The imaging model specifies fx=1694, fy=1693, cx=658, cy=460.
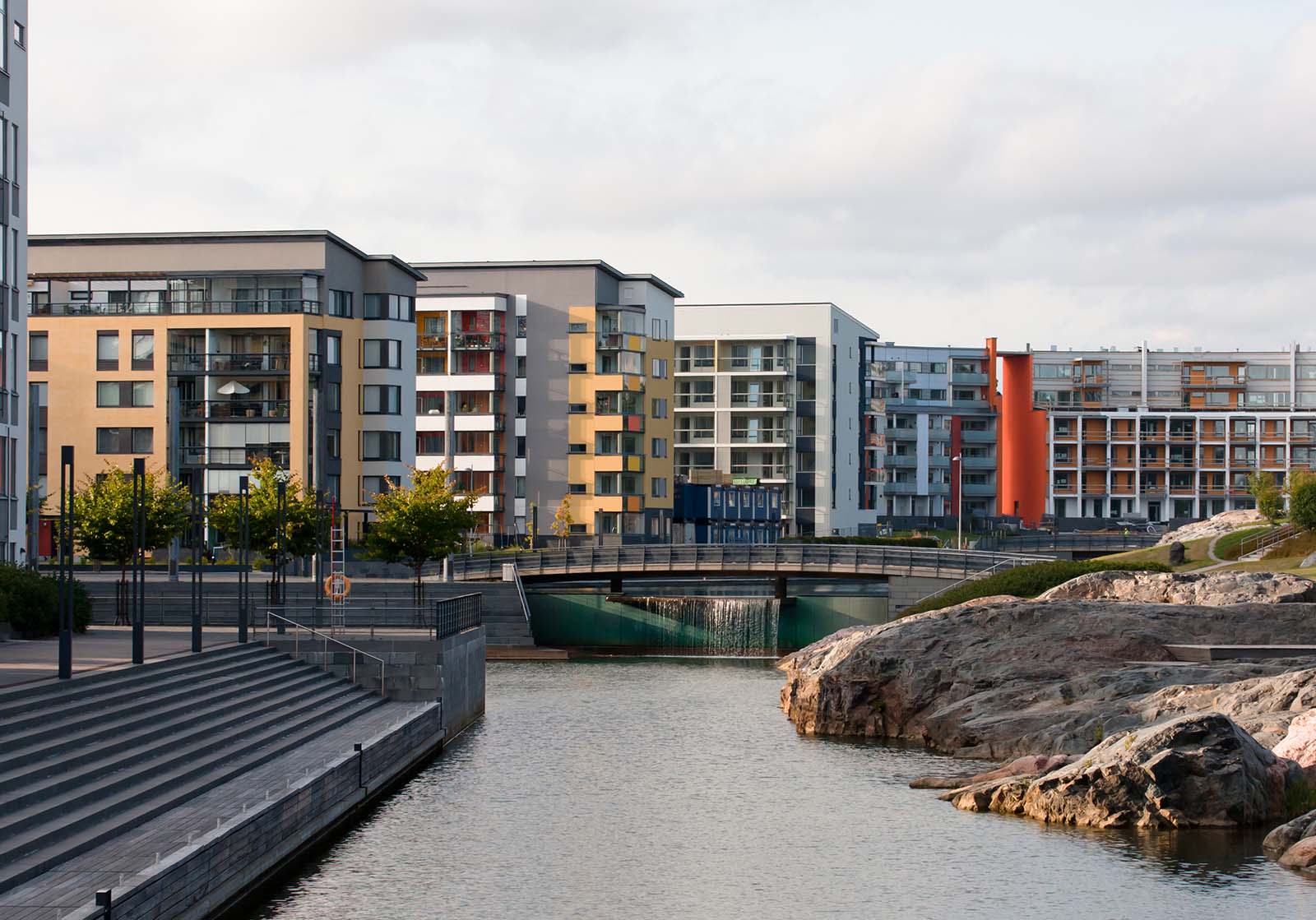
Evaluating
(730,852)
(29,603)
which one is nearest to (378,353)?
(29,603)

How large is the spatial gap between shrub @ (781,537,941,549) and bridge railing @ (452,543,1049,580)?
3067 centimetres

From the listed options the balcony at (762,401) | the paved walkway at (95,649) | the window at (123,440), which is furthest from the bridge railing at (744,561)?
the balcony at (762,401)

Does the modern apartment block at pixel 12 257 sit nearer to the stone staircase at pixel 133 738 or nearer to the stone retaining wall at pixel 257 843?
the stone staircase at pixel 133 738

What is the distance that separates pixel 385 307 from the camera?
308 feet

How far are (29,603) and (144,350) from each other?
158ft

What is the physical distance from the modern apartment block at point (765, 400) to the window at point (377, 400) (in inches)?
1590

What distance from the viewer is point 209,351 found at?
87.9 m

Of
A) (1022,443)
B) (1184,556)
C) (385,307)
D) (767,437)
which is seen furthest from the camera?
(1022,443)

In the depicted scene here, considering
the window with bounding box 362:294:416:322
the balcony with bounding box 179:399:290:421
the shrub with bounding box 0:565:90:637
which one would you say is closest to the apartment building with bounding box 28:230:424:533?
the balcony with bounding box 179:399:290:421

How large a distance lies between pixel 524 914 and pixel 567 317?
289 ft

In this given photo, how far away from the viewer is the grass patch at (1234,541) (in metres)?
86.2

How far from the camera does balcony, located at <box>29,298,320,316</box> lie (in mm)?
88062

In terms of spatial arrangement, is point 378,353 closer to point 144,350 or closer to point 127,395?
point 144,350

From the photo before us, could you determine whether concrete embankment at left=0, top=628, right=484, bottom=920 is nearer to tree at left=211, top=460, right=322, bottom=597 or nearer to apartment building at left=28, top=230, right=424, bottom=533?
tree at left=211, top=460, right=322, bottom=597
